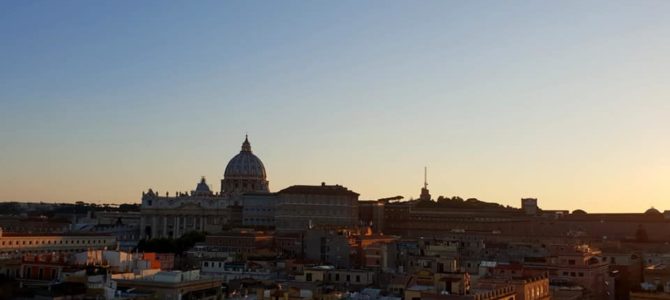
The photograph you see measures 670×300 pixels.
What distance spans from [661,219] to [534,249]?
117ft

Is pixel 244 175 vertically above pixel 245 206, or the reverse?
pixel 244 175

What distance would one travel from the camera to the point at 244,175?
122438 mm

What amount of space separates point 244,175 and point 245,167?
146cm

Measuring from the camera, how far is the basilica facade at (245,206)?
85.4 m

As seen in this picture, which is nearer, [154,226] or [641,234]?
[641,234]

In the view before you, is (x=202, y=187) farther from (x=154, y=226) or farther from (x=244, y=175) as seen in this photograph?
(x=154, y=226)

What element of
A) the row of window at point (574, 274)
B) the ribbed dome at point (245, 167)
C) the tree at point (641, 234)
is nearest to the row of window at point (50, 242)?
the row of window at point (574, 274)

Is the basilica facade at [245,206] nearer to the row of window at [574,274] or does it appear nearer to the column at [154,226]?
the column at [154,226]

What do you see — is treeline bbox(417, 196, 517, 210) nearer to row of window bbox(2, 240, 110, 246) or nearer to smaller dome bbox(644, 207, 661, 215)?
smaller dome bbox(644, 207, 661, 215)

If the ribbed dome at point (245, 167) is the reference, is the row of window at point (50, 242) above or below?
below

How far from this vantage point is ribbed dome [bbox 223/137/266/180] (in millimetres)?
122750

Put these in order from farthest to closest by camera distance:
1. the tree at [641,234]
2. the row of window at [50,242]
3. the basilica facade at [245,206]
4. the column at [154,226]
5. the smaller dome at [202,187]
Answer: the smaller dome at [202,187] → the column at [154,226] → the basilica facade at [245,206] → the tree at [641,234] → the row of window at [50,242]

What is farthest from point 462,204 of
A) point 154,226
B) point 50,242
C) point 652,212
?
point 50,242

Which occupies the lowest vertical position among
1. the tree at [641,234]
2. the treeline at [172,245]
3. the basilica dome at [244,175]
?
the treeline at [172,245]
